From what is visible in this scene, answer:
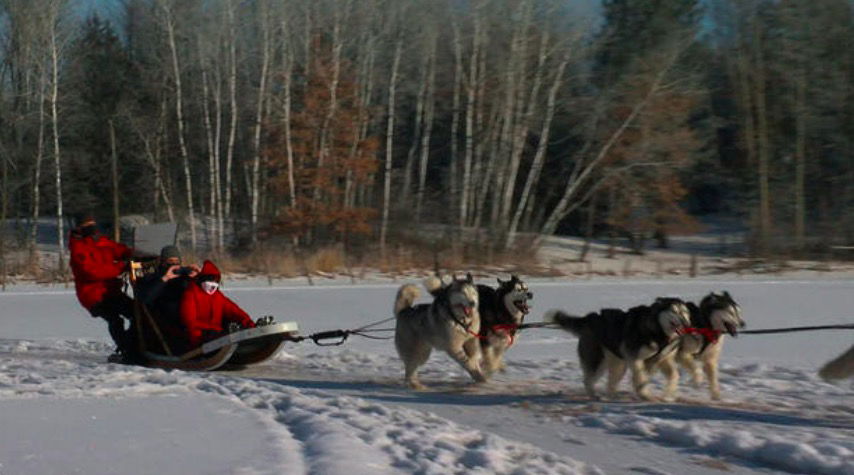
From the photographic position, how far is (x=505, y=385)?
10000 mm

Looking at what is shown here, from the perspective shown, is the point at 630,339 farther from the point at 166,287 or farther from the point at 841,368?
the point at 166,287

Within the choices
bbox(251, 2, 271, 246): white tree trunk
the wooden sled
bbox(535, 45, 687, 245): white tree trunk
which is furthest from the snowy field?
bbox(251, 2, 271, 246): white tree trunk

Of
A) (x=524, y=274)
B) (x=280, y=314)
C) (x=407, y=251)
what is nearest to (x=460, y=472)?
(x=280, y=314)

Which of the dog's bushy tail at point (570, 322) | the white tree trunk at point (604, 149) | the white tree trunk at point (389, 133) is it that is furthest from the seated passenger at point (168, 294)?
the white tree trunk at point (389, 133)

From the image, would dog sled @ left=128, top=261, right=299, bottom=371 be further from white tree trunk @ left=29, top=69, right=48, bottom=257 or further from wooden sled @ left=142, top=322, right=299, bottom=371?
white tree trunk @ left=29, top=69, right=48, bottom=257

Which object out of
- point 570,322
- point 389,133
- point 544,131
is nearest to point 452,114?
point 389,133

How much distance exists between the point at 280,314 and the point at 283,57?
19738mm

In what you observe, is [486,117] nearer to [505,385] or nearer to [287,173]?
[287,173]

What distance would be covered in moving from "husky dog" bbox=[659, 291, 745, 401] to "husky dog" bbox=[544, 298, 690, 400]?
0.13 metres

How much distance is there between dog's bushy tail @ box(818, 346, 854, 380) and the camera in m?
7.71

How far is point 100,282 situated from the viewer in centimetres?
1189

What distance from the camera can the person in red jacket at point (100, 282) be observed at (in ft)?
38.7

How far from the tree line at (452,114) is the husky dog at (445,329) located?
20243 mm

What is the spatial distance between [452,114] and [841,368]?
3117 centimetres
